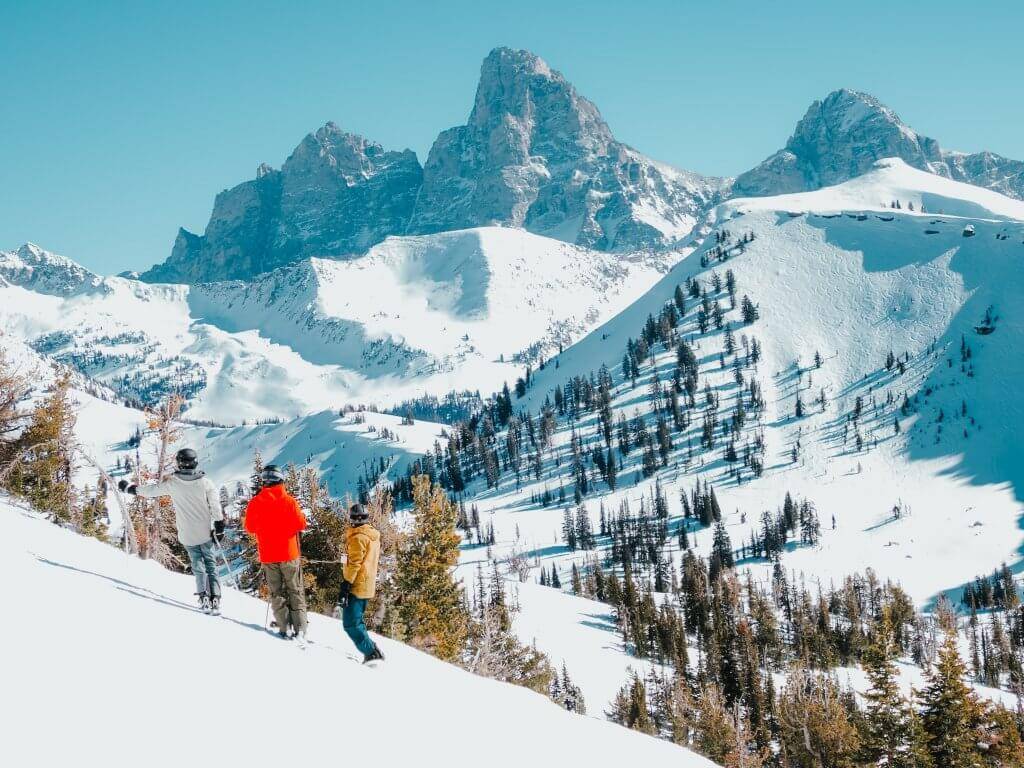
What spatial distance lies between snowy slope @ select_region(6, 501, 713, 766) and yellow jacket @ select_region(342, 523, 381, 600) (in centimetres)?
122

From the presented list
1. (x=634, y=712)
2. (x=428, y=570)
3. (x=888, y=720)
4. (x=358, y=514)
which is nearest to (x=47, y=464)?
(x=428, y=570)

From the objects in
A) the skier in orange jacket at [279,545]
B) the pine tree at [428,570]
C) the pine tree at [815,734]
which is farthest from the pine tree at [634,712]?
the skier in orange jacket at [279,545]

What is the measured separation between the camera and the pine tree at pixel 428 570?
1395 inches

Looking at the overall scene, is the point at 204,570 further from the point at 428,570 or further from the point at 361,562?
the point at 428,570

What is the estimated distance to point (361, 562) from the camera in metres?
13.3

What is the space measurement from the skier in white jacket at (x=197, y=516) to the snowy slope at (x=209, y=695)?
0.49 metres

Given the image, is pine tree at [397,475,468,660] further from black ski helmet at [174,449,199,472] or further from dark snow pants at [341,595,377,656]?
black ski helmet at [174,449,199,472]

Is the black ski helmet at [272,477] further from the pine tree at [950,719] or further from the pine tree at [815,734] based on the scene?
the pine tree at [815,734]

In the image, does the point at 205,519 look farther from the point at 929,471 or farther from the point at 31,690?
the point at 929,471

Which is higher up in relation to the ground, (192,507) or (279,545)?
(192,507)

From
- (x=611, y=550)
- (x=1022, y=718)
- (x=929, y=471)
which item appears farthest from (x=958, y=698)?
(x=929, y=471)

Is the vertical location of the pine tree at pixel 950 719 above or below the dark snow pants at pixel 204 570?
below

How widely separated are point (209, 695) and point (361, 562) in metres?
4.96

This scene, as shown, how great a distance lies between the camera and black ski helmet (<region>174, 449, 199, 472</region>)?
12500 millimetres
